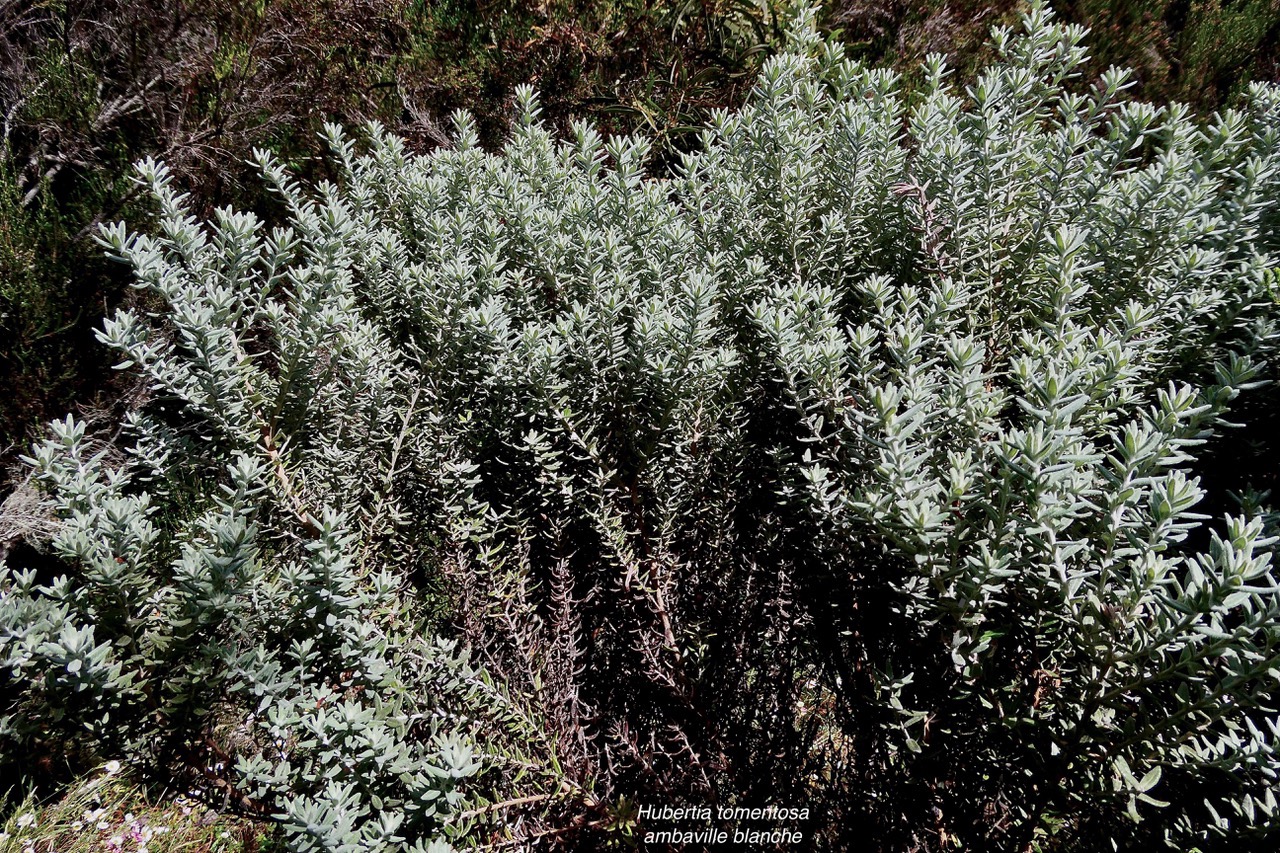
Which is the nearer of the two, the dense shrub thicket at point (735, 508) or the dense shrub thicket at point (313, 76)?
the dense shrub thicket at point (735, 508)

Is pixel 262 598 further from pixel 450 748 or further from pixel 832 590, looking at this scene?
pixel 832 590

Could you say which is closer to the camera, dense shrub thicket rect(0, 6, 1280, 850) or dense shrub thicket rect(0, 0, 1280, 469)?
dense shrub thicket rect(0, 6, 1280, 850)

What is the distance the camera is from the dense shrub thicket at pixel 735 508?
1309mm

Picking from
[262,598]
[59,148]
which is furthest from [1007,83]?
[59,148]

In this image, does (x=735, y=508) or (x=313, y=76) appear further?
(x=313, y=76)

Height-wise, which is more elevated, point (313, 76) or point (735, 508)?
point (313, 76)

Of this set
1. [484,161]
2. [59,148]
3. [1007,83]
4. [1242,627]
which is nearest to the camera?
[1242,627]

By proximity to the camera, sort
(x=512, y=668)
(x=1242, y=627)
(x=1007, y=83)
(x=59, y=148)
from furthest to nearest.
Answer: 1. (x=59, y=148)
2. (x=1007, y=83)
3. (x=512, y=668)
4. (x=1242, y=627)

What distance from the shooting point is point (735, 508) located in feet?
6.53

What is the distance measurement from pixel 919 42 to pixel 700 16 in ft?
4.93

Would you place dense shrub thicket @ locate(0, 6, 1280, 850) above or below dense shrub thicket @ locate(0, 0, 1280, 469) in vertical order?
below

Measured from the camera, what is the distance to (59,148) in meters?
4.48

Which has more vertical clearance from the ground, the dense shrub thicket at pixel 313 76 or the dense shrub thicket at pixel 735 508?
the dense shrub thicket at pixel 313 76

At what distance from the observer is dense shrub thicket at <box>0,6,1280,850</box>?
4.29 ft
